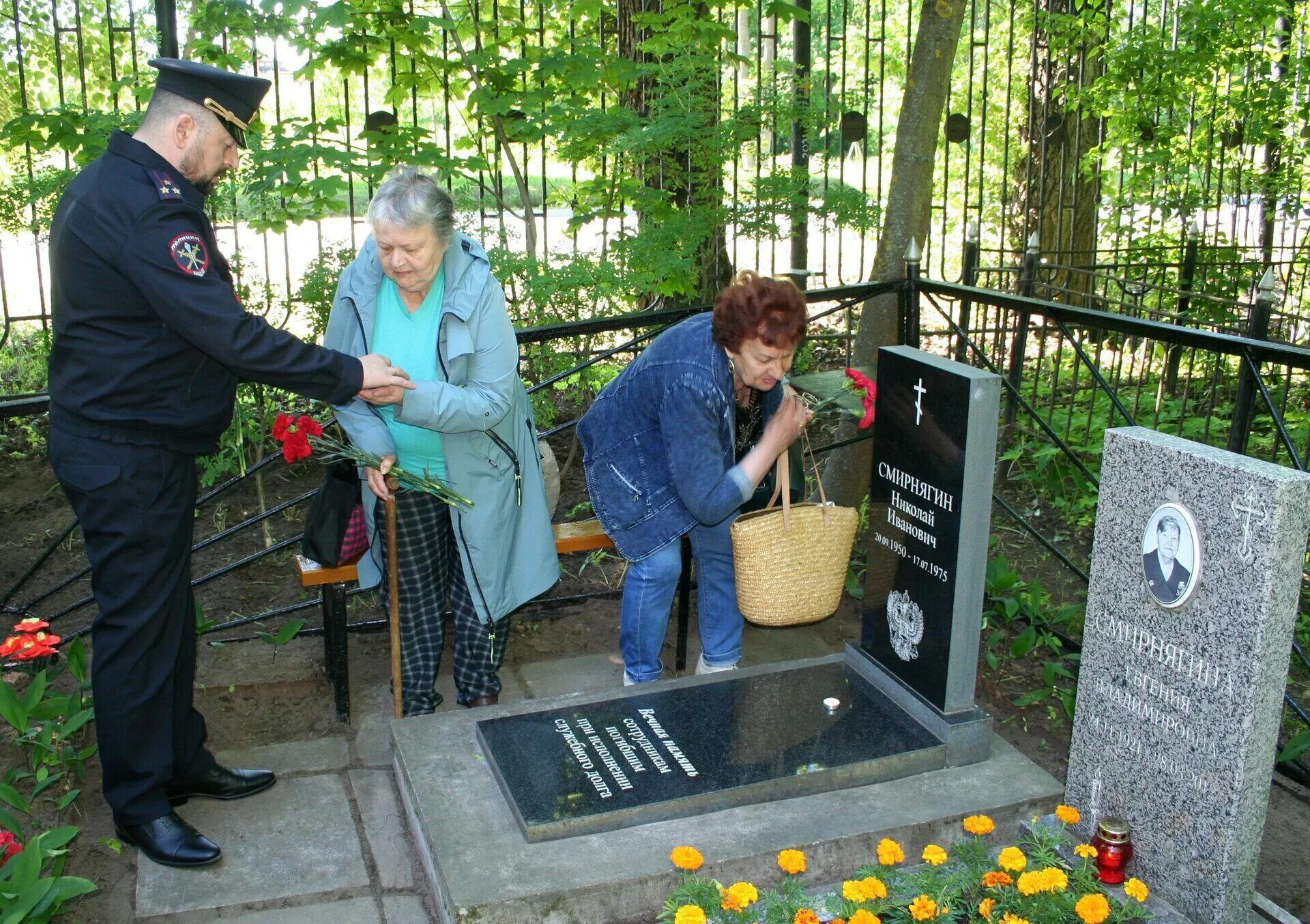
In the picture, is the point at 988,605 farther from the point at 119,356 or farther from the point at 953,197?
the point at 953,197

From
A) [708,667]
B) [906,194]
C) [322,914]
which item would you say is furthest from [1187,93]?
[322,914]

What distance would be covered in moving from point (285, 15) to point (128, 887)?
3249mm

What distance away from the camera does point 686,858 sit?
2.64m

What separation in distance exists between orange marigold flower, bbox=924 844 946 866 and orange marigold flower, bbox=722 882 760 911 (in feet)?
1.32

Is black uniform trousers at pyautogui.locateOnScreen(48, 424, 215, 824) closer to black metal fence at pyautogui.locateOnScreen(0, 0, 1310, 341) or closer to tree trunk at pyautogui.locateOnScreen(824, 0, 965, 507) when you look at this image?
black metal fence at pyautogui.locateOnScreen(0, 0, 1310, 341)

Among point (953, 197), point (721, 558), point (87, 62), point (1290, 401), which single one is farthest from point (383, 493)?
point (953, 197)

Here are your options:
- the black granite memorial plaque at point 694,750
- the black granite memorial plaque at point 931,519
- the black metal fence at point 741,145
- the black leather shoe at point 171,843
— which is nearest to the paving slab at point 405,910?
the black granite memorial plaque at point 694,750

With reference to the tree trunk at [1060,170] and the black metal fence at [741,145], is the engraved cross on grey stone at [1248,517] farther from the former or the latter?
the tree trunk at [1060,170]

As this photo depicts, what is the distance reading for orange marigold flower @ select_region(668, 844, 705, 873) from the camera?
8.62 feet

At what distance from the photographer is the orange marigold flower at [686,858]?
2.63 metres

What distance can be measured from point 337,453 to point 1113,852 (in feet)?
7.58

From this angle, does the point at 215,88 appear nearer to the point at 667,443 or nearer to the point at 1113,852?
the point at 667,443

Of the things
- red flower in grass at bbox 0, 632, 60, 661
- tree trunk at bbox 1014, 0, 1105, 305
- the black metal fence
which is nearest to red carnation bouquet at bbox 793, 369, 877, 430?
the black metal fence

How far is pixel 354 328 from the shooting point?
11.2 ft
